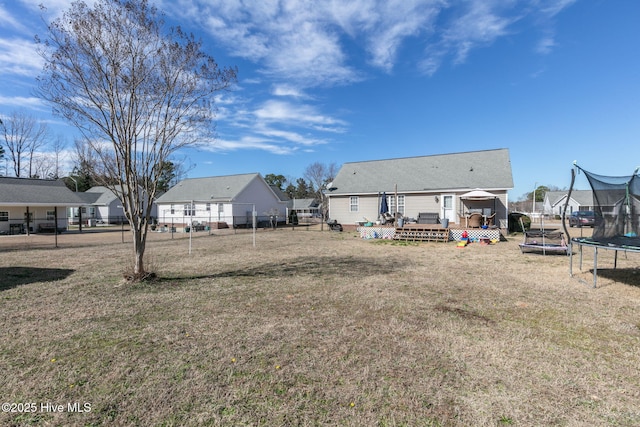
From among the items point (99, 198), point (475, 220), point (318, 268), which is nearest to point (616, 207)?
point (318, 268)

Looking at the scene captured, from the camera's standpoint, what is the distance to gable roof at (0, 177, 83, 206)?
939 inches

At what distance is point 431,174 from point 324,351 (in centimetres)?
2094

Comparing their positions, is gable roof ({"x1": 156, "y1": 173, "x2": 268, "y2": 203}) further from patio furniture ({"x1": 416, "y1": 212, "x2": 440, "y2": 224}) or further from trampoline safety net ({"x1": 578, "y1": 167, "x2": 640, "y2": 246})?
trampoline safety net ({"x1": 578, "y1": 167, "x2": 640, "y2": 246})

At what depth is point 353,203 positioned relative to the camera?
80.4ft

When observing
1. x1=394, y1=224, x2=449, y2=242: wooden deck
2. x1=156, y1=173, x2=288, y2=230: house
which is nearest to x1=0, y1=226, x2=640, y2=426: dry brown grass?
x1=394, y1=224, x2=449, y2=242: wooden deck

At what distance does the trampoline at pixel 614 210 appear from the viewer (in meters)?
6.89

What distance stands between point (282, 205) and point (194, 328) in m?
32.9

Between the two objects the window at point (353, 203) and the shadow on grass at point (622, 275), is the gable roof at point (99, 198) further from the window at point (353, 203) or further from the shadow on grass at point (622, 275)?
the shadow on grass at point (622, 275)

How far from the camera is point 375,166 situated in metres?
26.3

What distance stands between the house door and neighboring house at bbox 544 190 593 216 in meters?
38.0

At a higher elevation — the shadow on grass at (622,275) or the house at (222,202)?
the house at (222,202)

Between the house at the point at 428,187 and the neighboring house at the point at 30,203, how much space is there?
70.6 ft

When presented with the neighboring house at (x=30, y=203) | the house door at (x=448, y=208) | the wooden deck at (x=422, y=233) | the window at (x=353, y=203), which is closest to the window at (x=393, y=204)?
the window at (x=353, y=203)

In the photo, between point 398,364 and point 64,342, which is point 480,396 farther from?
point 64,342
